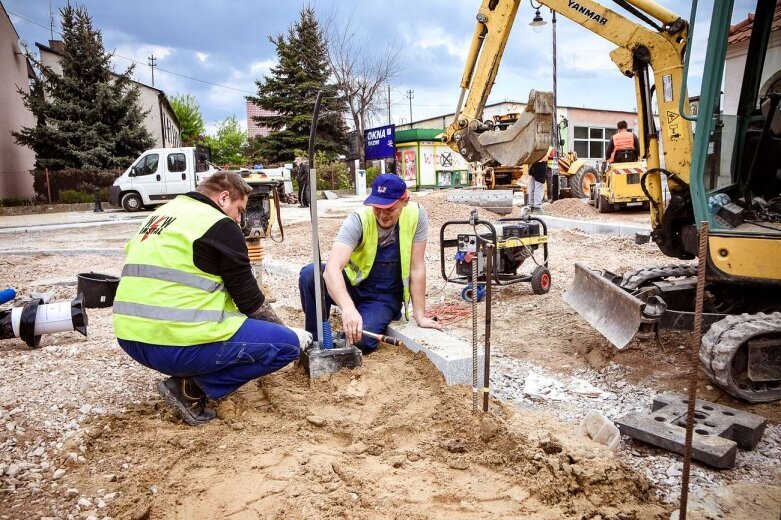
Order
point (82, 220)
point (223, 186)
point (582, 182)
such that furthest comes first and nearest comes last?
point (582, 182)
point (82, 220)
point (223, 186)

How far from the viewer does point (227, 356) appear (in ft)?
10.1

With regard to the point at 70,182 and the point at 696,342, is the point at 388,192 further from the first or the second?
the point at 70,182

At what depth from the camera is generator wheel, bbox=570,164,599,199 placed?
16.7m

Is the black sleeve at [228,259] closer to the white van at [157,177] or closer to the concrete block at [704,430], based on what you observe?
the concrete block at [704,430]

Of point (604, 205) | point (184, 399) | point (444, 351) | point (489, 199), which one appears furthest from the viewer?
point (489, 199)

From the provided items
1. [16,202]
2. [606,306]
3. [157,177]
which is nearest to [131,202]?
[157,177]

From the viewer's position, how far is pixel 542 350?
4539mm

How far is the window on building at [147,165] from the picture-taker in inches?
731

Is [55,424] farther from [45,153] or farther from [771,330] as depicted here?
[45,153]

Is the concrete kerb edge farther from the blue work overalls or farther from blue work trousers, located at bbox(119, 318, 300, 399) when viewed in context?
blue work trousers, located at bbox(119, 318, 300, 399)

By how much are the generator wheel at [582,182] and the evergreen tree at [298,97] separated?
54.3 ft

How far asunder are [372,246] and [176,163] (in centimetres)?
1624

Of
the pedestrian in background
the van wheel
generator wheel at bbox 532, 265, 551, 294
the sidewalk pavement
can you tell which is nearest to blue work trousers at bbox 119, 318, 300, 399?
generator wheel at bbox 532, 265, 551, 294

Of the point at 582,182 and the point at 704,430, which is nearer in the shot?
the point at 704,430
